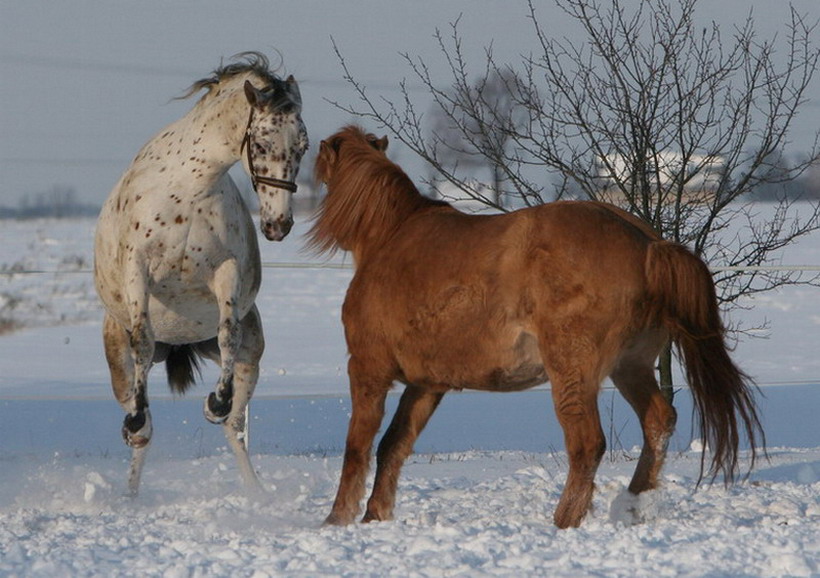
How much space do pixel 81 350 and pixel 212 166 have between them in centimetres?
1348

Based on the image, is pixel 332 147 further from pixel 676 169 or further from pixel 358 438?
pixel 676 169

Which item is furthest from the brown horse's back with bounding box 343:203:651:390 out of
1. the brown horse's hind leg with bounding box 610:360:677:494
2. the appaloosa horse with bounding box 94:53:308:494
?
the appaloosa horse with bounding box 94:53:308:494

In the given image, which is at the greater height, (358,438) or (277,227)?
(277,227)

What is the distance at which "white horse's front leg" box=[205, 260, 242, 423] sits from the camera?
249 inches

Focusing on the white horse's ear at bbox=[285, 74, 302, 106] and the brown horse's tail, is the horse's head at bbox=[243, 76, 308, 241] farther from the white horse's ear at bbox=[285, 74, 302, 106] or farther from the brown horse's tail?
the brown horse's tail

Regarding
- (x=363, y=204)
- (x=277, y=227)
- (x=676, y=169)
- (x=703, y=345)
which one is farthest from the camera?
(x=676, y=169)

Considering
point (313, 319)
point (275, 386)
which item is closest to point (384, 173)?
point (275, 386)

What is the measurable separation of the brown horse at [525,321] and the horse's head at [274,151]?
1.34ft

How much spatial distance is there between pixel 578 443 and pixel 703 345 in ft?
2.45

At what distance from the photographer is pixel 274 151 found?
6.09 metres

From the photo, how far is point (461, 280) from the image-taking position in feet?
16.5

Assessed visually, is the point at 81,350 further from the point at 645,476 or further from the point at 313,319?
the point at 645,476

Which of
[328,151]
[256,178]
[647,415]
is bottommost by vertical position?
[647,415]

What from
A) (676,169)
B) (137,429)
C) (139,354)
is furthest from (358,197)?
(676,169)
